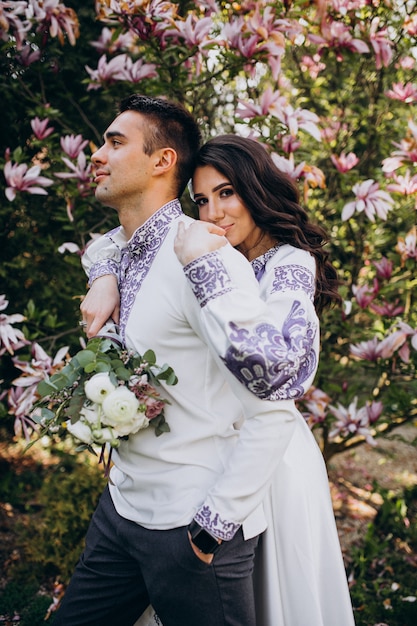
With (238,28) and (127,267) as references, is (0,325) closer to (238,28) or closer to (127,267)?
(127,267)

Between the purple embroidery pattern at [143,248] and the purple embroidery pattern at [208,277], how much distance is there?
35 centimetres

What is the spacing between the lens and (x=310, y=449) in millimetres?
1839

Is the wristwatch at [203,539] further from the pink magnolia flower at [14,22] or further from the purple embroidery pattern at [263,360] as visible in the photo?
the pink magnolia flower at [14,22]

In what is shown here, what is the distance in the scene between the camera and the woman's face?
1913 mm

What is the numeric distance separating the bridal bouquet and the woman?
252 millimetres

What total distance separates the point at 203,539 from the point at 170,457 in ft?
0.81

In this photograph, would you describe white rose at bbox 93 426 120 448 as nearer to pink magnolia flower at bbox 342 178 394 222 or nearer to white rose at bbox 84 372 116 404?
white rose at bbox 84 372 116 404

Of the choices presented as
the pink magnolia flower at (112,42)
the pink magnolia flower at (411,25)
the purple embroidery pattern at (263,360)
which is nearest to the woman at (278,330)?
the purple embroidery pattern at (263,360)

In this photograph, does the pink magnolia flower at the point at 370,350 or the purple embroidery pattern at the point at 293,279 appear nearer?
the purple embroidery pattern at the point at 293,279

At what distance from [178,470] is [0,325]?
1352 mm

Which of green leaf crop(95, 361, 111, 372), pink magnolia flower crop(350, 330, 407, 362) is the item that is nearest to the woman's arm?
green leaf crop(95, 361, 111, 372)

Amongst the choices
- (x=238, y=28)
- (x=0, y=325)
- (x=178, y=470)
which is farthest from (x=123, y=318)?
(x=238, y=28)

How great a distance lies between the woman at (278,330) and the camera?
51.4 inches

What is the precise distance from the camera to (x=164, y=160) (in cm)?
181
